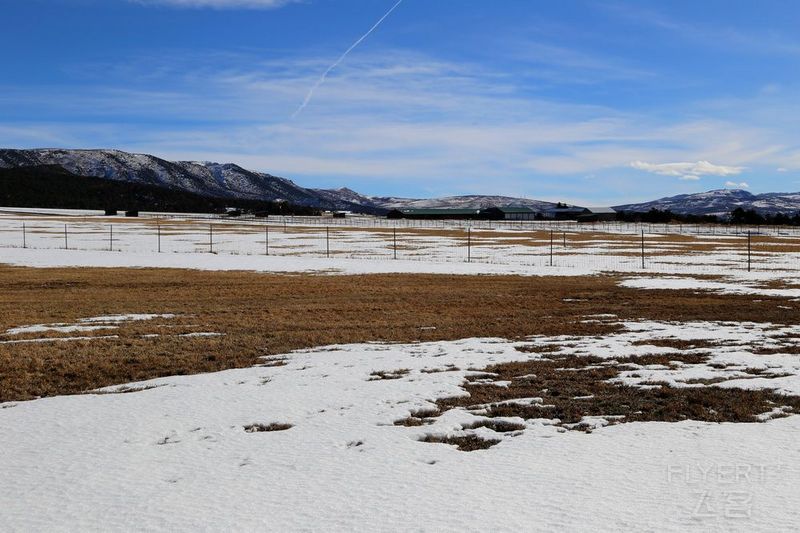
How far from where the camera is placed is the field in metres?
6.04

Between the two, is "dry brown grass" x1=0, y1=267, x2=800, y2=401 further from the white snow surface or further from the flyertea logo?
the flyertea logo

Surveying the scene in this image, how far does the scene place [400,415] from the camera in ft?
29.6

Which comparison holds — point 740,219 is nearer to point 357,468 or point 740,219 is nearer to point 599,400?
point 599,400

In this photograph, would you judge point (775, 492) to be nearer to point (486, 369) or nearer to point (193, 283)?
point (486, 369)

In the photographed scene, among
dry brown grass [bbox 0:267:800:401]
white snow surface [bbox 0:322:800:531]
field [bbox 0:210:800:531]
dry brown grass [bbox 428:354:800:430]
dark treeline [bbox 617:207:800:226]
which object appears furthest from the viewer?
dark treeline [bbox 617:207:800:226]

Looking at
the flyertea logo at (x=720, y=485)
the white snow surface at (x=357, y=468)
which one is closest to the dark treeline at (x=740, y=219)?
the white snow surface at (x=357, y=468)

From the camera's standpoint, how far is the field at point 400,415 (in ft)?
19.8

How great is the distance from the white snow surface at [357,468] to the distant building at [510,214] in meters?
181

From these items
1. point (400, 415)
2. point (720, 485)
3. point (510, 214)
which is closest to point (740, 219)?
point (510, 214)

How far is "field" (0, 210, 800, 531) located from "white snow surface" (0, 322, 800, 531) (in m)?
0.03

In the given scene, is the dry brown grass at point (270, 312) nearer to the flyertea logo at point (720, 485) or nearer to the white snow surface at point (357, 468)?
the white snow surface at point (357, 468)

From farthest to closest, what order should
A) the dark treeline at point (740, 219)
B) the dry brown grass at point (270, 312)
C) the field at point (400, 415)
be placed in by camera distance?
the dark treeline at point (740, 219) → the dry brown grass at point (270, 312) → the field at point (400, 415)

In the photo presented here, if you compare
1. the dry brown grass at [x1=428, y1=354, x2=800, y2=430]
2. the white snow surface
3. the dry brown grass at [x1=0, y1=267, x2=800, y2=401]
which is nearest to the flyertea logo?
the white snow surface

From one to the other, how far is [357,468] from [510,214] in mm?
190088
